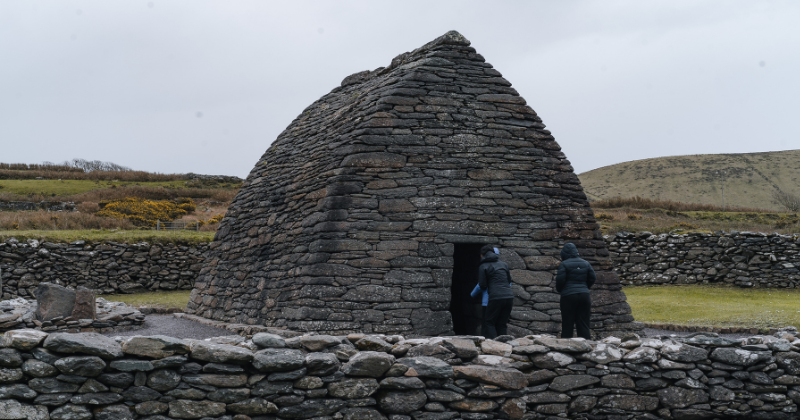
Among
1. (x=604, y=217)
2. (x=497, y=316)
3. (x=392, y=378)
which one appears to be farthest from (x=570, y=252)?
(x=604, y=217)

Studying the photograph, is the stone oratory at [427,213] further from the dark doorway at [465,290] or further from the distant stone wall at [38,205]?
the distant stone wall at [38,205]

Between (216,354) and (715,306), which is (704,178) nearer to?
(715,306)

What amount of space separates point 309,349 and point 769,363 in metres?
4.61

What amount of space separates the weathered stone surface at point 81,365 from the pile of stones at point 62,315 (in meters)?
6.94

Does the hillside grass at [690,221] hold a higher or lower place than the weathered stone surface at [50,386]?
higher

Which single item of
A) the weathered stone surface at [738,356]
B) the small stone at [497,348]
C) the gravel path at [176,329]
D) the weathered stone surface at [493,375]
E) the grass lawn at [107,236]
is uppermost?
the grass lawn at [107,236]

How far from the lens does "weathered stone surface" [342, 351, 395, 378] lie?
5.23 m

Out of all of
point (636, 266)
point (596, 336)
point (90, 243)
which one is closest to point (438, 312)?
point (596, 336)

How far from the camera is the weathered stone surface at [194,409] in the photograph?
4891 mm

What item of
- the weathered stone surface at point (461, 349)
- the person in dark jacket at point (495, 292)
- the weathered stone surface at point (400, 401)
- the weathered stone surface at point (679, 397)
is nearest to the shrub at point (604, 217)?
the person in dark jacket at point (495, 292)

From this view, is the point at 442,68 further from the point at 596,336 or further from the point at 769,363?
the point at 769,363

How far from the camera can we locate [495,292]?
25.6 feet

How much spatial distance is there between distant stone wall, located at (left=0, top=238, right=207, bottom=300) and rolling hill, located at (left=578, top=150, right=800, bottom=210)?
4472cm

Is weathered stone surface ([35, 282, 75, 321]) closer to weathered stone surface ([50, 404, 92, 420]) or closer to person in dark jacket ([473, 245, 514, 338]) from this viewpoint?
weathered stone surface ([50, 404, 92, 420])
